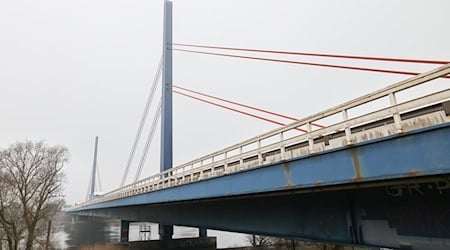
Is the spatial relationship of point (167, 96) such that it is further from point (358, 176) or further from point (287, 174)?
point (358, 176)

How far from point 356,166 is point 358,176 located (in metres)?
0.21

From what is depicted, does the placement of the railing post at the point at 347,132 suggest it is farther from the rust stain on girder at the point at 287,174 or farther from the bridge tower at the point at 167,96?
the bridge tower at the point at 167,96

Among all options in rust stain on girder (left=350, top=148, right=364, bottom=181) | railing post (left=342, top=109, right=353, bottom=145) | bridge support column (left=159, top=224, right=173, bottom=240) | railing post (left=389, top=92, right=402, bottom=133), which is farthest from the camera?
bridge support column (left=159, top=224, right=173, bottom=240)

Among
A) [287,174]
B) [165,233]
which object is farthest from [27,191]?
[287,174]

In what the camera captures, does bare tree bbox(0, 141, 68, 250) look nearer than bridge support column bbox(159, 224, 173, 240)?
Yes

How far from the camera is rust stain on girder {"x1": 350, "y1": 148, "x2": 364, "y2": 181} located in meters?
5.94

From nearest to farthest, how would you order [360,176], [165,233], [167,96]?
[360,176]
[167,96]
[165,233]

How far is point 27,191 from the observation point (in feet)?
101

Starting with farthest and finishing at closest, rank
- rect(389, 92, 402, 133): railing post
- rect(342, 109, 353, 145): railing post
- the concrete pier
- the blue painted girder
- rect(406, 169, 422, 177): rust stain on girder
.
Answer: the concrete pier
rect(342, 109, 353, 145): railing post
rect(389, 92, 402, 133): railing post
rect(406, 169, 422, 177): rust stain on girder
the blue painted girder

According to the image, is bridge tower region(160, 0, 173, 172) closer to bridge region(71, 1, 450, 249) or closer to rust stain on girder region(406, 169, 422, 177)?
bridge region(71, 1, 450, 249)

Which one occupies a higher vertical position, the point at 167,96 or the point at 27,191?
the point at 167,96

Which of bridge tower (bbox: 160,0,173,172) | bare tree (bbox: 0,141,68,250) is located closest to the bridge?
bridge tower (bbox: 160,0,173,172)

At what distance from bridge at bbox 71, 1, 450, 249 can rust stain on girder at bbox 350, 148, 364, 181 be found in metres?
0.02

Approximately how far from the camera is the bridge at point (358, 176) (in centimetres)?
506
